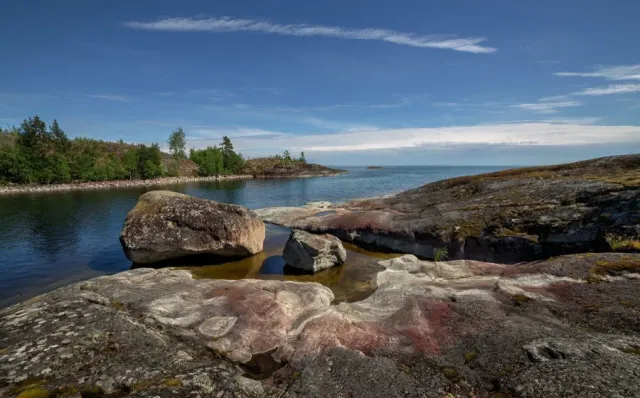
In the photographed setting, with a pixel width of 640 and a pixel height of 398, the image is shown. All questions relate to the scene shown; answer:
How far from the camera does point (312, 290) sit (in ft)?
56.2

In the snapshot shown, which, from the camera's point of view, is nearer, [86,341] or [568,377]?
[568,377]

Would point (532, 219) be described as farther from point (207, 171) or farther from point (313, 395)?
point (207, 171)

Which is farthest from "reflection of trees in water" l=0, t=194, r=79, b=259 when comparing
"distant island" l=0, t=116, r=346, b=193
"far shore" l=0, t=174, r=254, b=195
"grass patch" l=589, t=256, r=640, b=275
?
"distant island" l=0, t=116, r=346, b=193

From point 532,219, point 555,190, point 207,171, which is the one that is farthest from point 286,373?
point 207,171

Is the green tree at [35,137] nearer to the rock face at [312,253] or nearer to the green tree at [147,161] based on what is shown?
the green tree at [147,161]

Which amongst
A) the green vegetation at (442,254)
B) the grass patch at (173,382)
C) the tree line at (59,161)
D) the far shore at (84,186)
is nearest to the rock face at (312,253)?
the green vegetation at (442,254)

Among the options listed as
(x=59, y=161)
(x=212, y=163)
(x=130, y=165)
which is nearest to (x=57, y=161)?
(x=59, y=161)

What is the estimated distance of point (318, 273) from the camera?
78.2 feet

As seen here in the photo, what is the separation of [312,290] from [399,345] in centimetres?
679

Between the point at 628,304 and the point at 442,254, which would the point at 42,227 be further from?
the point at 628,304

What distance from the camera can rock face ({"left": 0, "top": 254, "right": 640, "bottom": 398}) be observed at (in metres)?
8.83

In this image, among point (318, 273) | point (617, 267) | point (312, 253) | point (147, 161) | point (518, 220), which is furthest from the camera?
point (147, 161)

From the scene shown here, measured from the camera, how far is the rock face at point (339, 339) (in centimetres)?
883

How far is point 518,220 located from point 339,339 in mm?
22652
